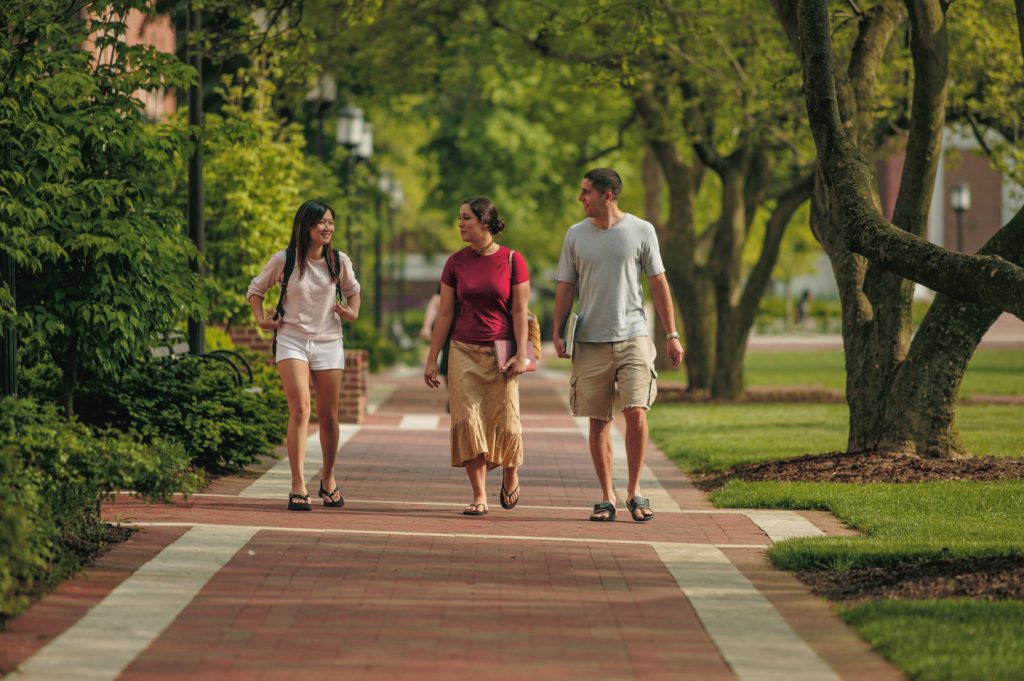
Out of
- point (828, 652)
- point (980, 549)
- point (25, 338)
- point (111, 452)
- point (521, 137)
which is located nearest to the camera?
point (828, 652)

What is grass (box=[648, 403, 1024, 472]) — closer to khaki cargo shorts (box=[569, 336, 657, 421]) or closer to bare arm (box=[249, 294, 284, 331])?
khaki cargo shorts (box=[569, 336, 657, 421])

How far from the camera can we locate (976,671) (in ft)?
19.1

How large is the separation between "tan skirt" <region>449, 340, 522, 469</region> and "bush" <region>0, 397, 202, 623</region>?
231 cm

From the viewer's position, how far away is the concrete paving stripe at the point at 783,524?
9.71 m

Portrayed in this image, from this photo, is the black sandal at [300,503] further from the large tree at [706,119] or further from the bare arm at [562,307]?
the large tree at [706,119]

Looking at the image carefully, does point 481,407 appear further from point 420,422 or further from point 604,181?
point 420,422

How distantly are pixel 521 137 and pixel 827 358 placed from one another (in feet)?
30.3

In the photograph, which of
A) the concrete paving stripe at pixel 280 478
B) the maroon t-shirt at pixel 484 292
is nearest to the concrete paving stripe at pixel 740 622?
the maroon t-shirt at pixel 484 292

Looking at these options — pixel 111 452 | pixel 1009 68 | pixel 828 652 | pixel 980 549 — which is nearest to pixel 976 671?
pixel 828 652

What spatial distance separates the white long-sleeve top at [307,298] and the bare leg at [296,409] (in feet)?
0.70

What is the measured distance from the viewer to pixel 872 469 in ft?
41.4

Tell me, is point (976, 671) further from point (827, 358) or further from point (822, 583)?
point (827, 358)

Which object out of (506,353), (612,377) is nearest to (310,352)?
(506,353)

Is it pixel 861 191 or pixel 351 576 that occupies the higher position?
pixel 861 191
